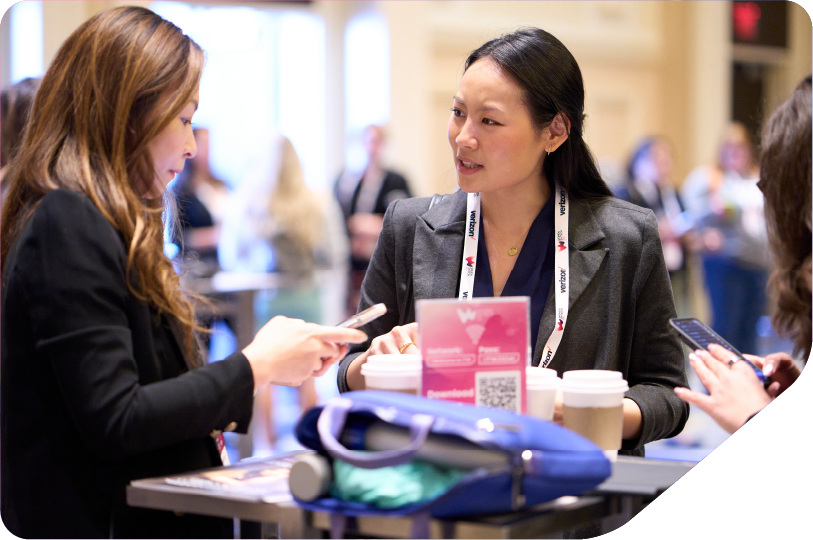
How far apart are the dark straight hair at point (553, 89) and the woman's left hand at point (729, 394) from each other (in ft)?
1.86

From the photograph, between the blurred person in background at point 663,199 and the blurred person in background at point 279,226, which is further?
the blurred person in background at point 663,199

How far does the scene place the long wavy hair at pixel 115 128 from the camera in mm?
1225

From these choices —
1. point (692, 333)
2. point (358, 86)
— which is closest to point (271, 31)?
point (358, 86)

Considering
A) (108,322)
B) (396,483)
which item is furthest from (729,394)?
(108,322)

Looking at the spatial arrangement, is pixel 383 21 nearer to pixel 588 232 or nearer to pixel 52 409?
pixel 588 232

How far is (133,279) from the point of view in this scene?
120cm

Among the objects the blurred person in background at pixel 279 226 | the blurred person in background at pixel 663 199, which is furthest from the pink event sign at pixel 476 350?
the blurred person in background at pixel 663 199

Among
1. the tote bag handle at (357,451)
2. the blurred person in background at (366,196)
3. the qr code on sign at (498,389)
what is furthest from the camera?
the blurred person in background at (366,196)

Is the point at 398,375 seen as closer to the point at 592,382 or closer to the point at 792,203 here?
the point at 592,382

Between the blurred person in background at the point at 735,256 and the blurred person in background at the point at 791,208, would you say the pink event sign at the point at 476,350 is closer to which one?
the blurred person in background at the point at 791,208

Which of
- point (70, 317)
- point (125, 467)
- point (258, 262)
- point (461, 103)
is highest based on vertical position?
point (461, 103)

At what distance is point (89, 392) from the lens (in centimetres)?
110

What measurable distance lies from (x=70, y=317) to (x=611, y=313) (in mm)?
1018

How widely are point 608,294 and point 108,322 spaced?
3.22 ft
